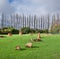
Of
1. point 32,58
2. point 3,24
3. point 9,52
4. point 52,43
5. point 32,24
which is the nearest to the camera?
point 32,58

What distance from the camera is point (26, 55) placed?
9.09 m

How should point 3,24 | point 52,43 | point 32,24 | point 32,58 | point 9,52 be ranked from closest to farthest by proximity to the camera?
point 32,58, point 9,52, point 52,43, point 3,24, point 32,24

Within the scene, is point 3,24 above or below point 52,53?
above

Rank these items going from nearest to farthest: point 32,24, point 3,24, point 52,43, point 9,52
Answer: point 9,52, point 52,43, point 3,24, point 32,24

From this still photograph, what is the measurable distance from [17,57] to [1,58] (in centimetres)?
69

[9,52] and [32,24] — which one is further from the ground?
[32,24]

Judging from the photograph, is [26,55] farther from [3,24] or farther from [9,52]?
[3,24]

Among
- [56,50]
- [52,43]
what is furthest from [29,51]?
[52,43]

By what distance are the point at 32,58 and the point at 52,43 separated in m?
2.77

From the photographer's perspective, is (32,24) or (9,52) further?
(32,24)

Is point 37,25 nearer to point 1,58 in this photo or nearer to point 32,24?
point 32,24

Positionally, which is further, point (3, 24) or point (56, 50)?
point (3, 24)

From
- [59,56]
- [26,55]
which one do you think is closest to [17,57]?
[26,55]

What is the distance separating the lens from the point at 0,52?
9.56 metres
